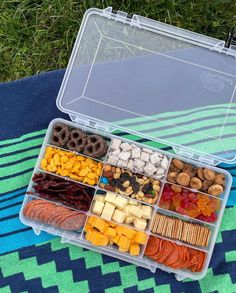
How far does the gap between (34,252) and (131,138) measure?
437 mm

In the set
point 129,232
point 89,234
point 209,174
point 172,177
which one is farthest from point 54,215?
point 209,174

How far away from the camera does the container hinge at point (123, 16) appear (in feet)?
4.90

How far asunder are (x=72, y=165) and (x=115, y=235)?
0.74ft

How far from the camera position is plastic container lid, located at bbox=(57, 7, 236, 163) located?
152cm

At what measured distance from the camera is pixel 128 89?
1.55m

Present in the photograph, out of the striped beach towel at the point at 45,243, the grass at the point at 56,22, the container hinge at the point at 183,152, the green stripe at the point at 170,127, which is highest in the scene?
the grass at the point at 56,22

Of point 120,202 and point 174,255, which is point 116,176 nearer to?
point 120,202

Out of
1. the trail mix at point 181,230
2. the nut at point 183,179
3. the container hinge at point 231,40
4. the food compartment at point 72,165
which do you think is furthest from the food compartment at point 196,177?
the container hinge at point 231,40

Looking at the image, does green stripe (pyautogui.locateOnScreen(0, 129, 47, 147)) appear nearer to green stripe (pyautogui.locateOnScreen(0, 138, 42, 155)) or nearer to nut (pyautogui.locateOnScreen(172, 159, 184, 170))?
green stripe (pyautogui.locateOnScreen(0, 138, 42, 155))

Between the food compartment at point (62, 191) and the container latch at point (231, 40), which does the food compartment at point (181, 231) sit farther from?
the container latch at point (231, 40)

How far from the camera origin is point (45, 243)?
5.24 feet

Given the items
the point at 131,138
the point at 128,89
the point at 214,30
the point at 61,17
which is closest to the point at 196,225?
the point at 131,138

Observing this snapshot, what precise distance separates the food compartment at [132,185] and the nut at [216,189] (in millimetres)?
143

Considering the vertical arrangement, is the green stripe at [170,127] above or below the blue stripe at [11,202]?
above
